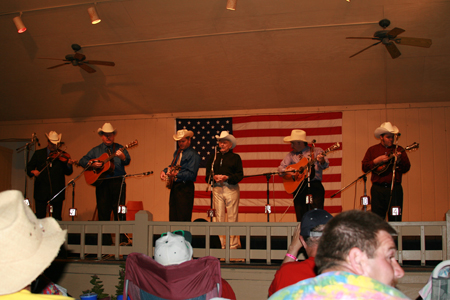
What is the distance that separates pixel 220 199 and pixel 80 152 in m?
4.85

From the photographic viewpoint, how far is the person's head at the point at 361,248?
1162 millimetres

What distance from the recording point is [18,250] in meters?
1.19

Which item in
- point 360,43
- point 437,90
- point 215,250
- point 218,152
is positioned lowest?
point 215,250

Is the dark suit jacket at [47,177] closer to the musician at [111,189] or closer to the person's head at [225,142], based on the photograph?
the musician at [111,189]

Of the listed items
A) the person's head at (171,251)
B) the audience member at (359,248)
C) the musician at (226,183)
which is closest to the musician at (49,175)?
the musician at (226,183)

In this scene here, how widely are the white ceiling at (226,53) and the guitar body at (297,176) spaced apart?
2.16 meters

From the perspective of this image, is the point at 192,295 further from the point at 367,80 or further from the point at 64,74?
the point at 64,74

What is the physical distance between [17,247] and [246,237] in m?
3.41

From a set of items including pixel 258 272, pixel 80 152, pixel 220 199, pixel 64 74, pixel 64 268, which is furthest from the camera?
pixel 80 152

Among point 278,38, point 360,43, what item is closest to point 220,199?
point 278,38

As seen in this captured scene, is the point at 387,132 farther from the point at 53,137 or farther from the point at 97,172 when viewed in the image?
the point at 53,137

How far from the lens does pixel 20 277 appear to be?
3.94 feet

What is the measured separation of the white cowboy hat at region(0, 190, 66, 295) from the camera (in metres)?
1.18

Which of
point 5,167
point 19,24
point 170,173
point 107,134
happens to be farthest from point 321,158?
point 5,167
